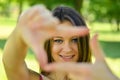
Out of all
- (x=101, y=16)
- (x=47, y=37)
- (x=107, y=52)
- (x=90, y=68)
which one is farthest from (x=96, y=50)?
(x=101, y=16)

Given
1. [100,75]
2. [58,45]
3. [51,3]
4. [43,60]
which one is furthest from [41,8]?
[51,3]

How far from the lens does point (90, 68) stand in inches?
53.0

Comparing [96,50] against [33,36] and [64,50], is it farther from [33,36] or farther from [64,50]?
[64,50]

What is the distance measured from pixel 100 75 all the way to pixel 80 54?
1312 millimetres

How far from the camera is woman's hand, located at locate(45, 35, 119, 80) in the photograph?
1.32 m

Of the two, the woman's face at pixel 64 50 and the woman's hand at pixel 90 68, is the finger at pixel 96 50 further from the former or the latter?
the woman's face at pixel 64 50

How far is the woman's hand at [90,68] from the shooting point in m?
1.32

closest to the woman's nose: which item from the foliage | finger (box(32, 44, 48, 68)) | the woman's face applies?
the woman's face

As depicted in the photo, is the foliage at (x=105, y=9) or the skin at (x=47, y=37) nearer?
the skin at (x=47, y=37)

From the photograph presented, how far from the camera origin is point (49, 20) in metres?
1.29

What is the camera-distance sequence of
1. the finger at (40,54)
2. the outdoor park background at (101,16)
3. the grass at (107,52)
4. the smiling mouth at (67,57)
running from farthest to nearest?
the outdoor park background at (101,16), the grass at (107,52), the smiling mouth at (67,57), the finger at (40,54)

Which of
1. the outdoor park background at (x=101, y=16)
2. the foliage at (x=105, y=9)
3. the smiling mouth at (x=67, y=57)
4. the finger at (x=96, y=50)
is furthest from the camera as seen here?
the foliage at (x=105, y=9)

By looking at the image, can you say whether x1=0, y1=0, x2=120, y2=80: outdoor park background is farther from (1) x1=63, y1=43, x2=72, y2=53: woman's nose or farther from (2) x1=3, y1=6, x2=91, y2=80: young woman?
(2) x1=3, y1=6, x2=91, y2=80: young woman

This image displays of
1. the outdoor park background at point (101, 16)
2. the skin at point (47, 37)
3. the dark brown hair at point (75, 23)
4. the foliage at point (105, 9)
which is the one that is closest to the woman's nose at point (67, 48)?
the dark brown hair at point (75, 23)
